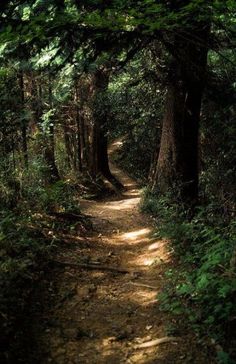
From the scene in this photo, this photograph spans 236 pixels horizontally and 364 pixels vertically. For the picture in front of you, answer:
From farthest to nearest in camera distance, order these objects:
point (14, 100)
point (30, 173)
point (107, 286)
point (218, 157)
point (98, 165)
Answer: point (98, 165) < point (218, 157) < point (30, 173) < point (14, 100) < point (107, 286)

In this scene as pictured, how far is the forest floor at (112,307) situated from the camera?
4.59 metres

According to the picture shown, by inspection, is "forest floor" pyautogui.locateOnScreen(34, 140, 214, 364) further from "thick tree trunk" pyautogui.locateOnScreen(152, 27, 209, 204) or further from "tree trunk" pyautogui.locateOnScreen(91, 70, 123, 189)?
"tree trunk" pyautogui.locateOnScreen(91, 70, 123, 189)

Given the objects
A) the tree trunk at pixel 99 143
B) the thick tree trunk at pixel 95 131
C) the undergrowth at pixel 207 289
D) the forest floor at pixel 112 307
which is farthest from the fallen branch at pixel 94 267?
the tree trunk at pixel 99 143

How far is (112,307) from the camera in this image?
19.3ft

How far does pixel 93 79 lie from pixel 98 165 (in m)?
3.67

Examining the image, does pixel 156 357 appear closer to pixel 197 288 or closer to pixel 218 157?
pixel 197 288

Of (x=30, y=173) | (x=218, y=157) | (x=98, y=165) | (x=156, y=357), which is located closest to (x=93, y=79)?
(x=98, y=165)

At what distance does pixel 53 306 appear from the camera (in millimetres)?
5668

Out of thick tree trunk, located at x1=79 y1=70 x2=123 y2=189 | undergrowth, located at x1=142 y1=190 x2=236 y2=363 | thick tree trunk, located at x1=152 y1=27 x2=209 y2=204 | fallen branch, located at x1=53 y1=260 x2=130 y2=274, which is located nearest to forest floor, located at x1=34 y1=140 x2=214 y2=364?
fallen branch, located at x1=53 y1=260 x2=130 y2=274

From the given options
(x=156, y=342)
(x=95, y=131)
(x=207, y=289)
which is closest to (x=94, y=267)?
(x=156, y=342)

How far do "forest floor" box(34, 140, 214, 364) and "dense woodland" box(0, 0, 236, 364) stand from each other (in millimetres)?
285

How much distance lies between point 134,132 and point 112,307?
1348 centimetres

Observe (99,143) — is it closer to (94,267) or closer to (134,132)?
(134,132)

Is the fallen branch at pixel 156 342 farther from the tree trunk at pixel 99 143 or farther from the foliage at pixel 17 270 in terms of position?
the tree trunk at pixel 99 143
